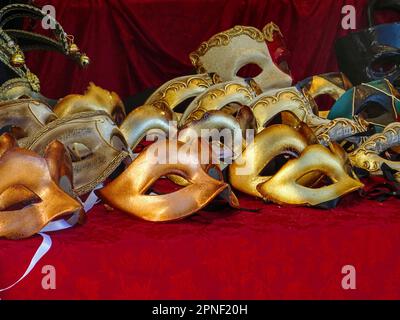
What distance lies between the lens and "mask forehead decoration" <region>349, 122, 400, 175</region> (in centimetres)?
119

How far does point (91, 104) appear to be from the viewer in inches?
52.6

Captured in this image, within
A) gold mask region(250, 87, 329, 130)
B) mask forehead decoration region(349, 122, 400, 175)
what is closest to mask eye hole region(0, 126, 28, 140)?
gold mask region(250, 87, 329, 130)

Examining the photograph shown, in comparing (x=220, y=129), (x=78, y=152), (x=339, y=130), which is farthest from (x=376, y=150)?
(x=78, y=152)

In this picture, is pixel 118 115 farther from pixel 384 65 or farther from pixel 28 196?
pixel 384 65

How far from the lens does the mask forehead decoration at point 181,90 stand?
1457mm

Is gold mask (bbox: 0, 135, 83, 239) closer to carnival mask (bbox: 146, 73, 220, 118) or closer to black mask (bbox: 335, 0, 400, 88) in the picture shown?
carnival mask (bbox: 146, 73, 220, 118)

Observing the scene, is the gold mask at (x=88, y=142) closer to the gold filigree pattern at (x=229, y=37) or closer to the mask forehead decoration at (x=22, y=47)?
the mask forehead decoration at (x=22, y=47)

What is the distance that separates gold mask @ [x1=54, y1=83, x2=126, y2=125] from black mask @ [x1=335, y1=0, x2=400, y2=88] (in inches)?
22.6

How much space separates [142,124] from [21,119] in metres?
0.20

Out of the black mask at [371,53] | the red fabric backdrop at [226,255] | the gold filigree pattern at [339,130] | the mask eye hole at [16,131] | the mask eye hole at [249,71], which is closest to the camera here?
the red fabric backdrop at [226,255]

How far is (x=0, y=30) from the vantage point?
1.32 m

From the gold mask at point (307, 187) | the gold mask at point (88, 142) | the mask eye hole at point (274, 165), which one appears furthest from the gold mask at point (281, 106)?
the gold mask at point (88, 142)

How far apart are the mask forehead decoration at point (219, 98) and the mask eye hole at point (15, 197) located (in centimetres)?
47

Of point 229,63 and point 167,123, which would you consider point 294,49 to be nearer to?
point 229,63
